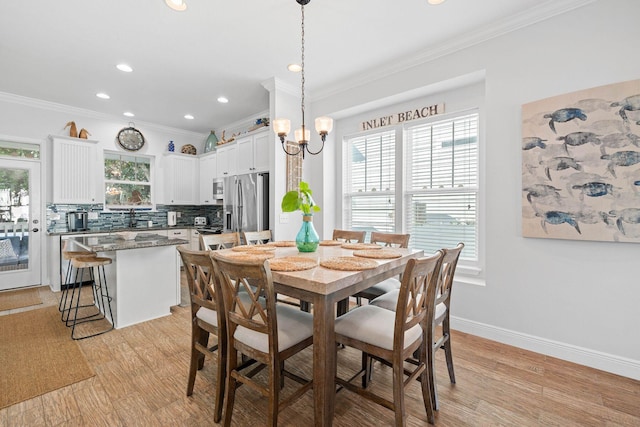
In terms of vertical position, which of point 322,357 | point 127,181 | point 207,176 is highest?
point 207,176

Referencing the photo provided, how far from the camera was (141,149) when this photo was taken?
17.9 ft

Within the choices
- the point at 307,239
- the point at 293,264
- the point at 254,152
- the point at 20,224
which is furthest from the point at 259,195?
the point at 20,224

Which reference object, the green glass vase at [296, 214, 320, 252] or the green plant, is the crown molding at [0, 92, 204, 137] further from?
the green glass vase at [296, 214, 320, 252]

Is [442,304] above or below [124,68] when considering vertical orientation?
below

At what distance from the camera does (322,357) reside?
1477 mm

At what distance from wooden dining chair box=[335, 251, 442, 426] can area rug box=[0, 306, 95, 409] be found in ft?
6.60

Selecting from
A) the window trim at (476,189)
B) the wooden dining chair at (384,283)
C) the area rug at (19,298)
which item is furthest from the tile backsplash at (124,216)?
the wooden dining chair at (384,283)

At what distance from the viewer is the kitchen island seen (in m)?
3.02

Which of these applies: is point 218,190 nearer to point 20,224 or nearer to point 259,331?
point 20,224

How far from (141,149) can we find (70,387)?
14.6 ft

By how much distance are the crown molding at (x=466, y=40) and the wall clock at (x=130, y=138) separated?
3708mm

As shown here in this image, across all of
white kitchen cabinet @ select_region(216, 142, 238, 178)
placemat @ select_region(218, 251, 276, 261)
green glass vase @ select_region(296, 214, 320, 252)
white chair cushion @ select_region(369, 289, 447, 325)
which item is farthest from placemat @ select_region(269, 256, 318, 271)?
white kitchen cabinet @ select_region(216, 142, 238, 178)

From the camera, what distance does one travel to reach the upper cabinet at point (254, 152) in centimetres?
420

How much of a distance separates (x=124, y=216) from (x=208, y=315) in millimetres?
4571
